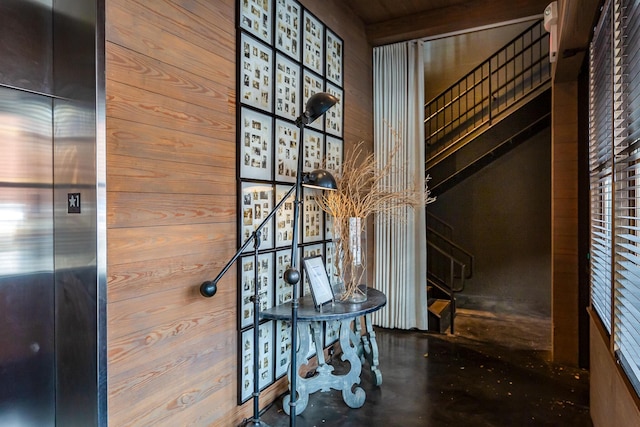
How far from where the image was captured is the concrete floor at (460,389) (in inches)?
94.3

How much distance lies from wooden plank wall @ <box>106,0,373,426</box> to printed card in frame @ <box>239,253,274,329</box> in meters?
0.08

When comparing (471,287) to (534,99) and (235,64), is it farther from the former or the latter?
(235,64)

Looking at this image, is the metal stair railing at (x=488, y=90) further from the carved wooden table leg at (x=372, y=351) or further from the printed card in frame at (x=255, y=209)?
the printed card in frame at (x=255, y=209)

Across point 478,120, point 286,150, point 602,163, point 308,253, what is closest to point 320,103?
point 286,150

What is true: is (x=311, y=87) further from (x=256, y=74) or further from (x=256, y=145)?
(x=256, y=145)

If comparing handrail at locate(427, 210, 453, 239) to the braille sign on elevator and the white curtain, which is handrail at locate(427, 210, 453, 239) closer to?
the white curtain

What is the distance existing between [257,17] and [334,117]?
3.78 feet

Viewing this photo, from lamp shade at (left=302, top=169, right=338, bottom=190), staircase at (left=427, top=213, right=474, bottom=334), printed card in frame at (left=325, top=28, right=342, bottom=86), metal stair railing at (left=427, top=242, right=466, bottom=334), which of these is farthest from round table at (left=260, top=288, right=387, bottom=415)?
staircase at (left=427, top=213, right=474, bottom=334)

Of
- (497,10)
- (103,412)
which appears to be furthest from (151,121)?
(497,10)

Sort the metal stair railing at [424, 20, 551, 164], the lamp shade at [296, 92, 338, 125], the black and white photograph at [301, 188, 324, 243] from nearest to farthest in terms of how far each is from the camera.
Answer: the lamp shade at [296, 92, 338, 125] → the black and white photograph at [301, 188, 324, 243] → the metal stair railing at [424, 20, 551, 164]

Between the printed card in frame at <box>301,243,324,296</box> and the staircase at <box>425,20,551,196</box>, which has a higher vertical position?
the staircase at <box>425,20,551,196</box>

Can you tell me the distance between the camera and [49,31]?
159 cm

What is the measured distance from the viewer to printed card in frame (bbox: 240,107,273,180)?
89.1 inches

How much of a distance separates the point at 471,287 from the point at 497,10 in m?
3.51
